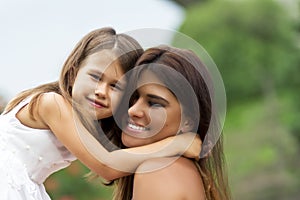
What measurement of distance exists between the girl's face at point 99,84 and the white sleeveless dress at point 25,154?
0.15m

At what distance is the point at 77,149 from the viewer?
1976mm

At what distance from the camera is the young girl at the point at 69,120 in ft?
6.39

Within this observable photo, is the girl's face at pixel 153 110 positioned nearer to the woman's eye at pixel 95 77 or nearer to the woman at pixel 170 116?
the woman at pixel 170 116

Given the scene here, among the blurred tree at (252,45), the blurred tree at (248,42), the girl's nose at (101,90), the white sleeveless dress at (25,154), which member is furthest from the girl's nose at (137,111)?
the blurred tree at (248,42)

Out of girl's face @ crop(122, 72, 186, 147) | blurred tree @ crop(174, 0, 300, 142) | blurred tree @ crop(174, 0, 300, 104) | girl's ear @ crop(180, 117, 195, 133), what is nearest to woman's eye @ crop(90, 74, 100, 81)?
girl's face @ crop(122, 72, 186, 147)

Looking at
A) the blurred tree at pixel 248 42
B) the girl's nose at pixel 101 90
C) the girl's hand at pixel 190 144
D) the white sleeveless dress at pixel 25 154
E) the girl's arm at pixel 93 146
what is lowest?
the blurred tree at pixel 248 42

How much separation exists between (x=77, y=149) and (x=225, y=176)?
1.25ft

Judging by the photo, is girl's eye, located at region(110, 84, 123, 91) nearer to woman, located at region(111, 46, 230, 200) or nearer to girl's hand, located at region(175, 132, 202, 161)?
woman, located at region(111, 46, 230, 200)

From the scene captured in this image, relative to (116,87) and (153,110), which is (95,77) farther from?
(153,110)

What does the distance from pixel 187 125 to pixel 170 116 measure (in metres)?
0.06

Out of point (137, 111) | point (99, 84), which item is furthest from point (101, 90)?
point (137, 111)

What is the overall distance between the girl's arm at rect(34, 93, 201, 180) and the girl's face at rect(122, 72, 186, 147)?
1.5 inches

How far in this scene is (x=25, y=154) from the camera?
2.07 metres

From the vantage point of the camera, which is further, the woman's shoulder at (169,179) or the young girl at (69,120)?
the young girl at (69,120)
